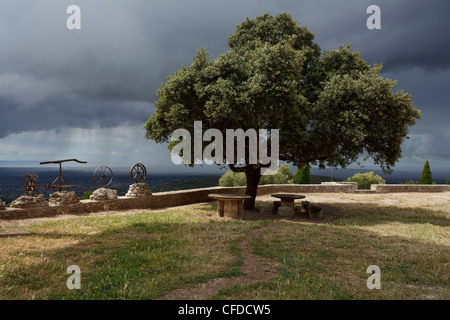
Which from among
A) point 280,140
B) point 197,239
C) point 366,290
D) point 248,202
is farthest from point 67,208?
point 366,290

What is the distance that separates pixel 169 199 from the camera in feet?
51.3

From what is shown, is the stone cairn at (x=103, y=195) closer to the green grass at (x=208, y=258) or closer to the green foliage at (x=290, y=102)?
the green grass at (x=208, y=258)

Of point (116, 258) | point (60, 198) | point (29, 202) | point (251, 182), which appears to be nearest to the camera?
point (116, 258)

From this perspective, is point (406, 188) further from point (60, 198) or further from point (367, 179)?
point (60, 198)

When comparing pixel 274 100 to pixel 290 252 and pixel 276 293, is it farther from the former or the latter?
pixel 276 293

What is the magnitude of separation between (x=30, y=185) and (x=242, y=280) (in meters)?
10.8

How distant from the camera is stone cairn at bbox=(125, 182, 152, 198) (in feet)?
47.1

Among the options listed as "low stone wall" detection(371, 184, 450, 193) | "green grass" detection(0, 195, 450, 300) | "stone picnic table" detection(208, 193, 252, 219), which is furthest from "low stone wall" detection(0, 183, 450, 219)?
"stone picnic table" detection(208, 193, 252, 219)

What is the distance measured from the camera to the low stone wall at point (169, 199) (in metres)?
11.3

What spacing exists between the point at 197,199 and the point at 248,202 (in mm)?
3472

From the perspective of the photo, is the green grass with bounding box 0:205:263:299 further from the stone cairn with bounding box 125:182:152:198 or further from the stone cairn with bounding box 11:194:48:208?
the stone cairn with bounding box 125:182:152:198

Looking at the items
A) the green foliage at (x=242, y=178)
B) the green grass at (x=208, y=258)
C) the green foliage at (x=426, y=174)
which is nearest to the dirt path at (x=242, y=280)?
the green grass at (x=208, y=258)

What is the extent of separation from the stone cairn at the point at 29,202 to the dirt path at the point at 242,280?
8933 millimetres

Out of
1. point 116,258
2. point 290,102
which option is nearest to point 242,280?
point 116,258
